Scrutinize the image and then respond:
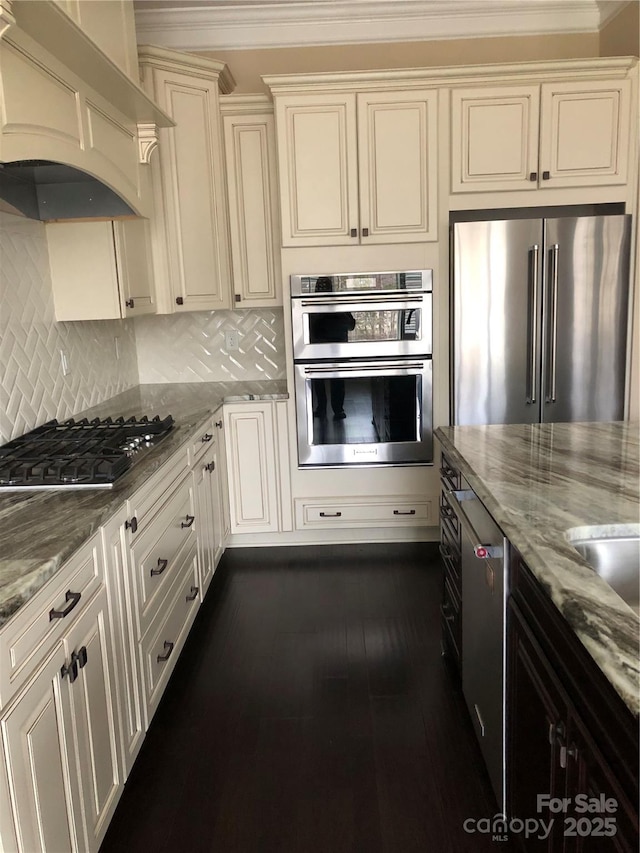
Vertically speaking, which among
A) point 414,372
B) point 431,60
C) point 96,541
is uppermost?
point 431,60

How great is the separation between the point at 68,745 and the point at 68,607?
1.00ft

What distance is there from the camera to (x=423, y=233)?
336 centimetres

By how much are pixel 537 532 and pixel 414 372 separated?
6.99ft

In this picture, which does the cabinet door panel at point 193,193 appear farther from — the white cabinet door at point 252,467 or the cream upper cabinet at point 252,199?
the white cabinet door at point 252,467

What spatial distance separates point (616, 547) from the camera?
4.56ft

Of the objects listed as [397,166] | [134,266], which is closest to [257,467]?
[134,266]

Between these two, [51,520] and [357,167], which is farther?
[357,167]

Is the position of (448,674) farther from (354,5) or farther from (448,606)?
(354,5)

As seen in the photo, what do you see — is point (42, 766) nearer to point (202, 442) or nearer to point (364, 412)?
point (202, 442)

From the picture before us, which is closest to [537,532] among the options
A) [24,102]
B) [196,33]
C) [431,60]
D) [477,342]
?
[24,102]

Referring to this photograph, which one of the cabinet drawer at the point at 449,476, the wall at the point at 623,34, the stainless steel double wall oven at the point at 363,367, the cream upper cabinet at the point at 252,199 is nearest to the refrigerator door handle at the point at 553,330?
the stainless steel double wall oven at the point at 363,367

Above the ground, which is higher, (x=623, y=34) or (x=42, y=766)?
(x=623, y=34)

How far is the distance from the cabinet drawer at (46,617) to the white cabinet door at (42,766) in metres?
0.04

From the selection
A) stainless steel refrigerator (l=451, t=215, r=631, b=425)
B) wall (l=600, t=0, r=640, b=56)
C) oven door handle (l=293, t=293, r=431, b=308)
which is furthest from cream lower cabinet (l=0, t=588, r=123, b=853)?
wall (l=600, t=0, r=640, b=56)
